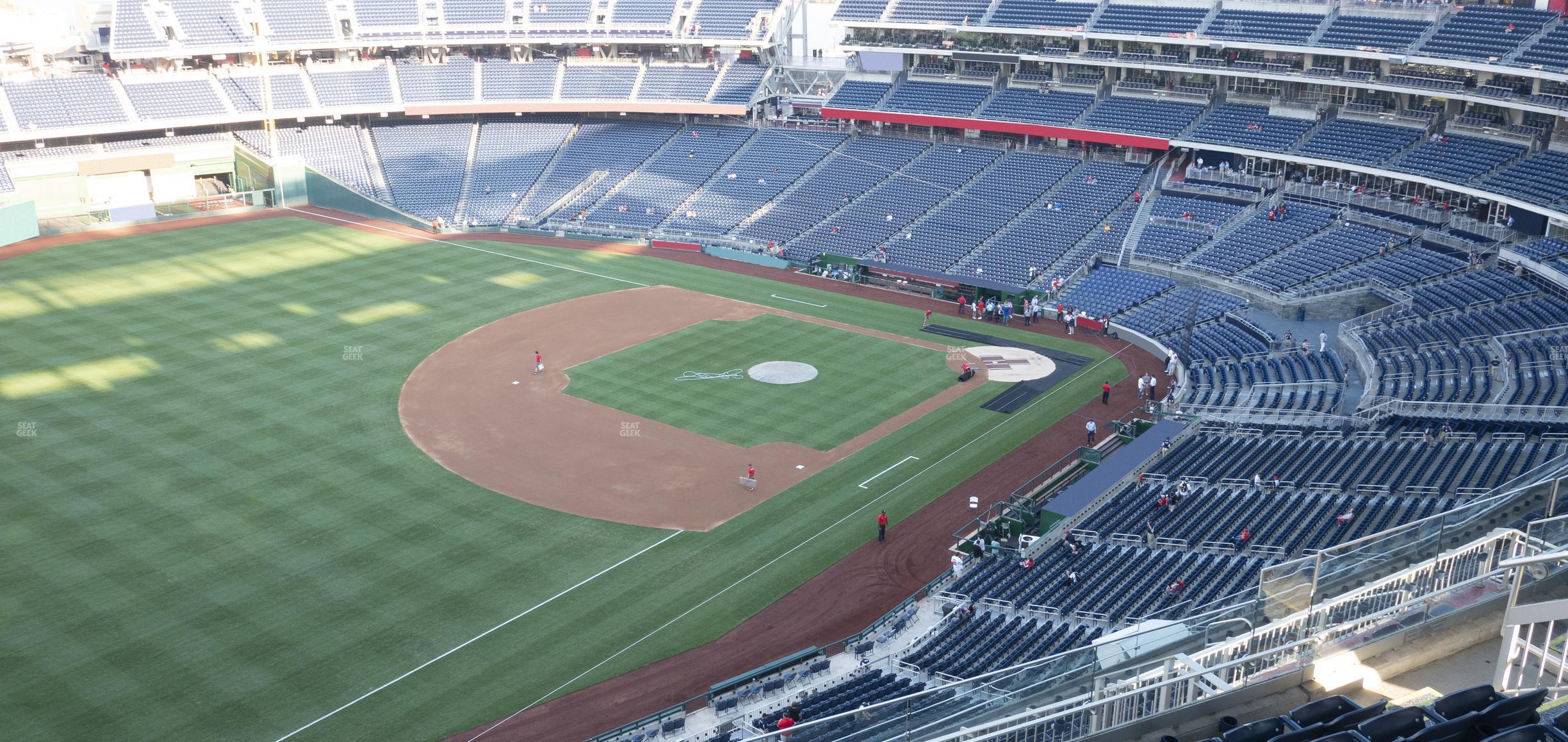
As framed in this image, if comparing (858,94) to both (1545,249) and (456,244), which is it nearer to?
(456,244)

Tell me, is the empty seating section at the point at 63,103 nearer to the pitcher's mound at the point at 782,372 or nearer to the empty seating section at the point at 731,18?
the empty seating section at the point at 731,18

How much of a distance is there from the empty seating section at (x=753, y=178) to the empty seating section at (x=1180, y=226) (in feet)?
71.7

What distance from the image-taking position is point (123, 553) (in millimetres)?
30859

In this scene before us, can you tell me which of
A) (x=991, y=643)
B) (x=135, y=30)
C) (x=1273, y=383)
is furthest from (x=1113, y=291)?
(x=135, y=30)

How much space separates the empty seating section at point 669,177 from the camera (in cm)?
6988

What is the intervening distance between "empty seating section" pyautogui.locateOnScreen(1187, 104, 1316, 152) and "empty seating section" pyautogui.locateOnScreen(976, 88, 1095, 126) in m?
7.37

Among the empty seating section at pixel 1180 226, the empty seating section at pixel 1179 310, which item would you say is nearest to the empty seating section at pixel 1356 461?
the empty seating section at pixel 1179 310

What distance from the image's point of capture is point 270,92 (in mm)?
73562

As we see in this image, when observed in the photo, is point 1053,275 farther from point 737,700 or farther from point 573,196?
point 737,700

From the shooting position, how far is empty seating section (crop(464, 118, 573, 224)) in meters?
71.6

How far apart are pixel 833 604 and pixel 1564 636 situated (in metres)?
17.6

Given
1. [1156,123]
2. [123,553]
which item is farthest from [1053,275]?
[123,553]

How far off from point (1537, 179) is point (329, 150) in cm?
6481

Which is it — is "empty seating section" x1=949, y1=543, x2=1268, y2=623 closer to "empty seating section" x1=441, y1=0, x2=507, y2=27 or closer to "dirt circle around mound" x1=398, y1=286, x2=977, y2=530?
"dirt circle around mound" x1=398, y1=286, x2=977, y2=530
